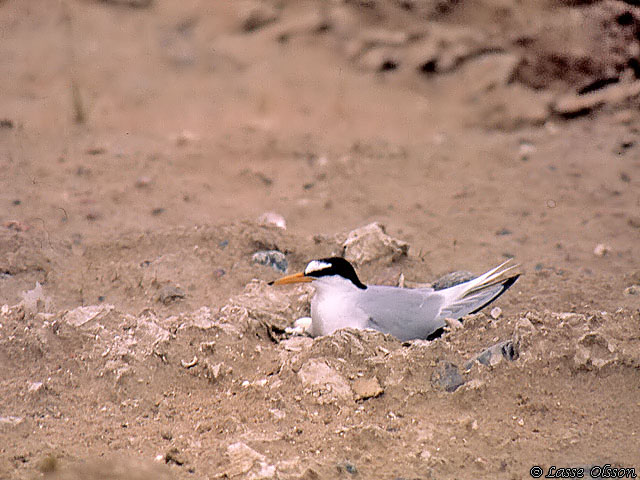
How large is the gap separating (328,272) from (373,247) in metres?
0.60

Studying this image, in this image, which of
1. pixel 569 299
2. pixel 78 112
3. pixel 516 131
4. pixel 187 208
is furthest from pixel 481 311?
pixel 78 112

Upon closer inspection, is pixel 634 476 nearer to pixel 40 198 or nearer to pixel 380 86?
pixel 40 198

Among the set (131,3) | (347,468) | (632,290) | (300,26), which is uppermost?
(131,3)

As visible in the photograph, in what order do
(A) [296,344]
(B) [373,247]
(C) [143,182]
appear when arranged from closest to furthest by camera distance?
1. (A) [296,344]
2. (B) [373,247]
3. (C) [143,182]

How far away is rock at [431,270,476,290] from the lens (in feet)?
12.9

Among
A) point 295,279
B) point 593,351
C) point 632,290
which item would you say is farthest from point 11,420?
point 632,290

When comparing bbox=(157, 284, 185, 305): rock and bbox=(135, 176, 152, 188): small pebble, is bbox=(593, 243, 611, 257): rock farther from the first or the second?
bbox=(135, 176, 152, 188): small pebble

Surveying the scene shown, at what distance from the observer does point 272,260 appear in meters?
4.20

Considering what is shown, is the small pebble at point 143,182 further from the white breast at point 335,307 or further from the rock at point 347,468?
the rock at point 347,468

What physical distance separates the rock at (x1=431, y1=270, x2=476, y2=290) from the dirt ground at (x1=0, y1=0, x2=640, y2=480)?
0.18 meters

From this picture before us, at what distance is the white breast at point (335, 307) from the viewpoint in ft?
11.6

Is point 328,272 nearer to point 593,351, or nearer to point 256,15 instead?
point 593,351

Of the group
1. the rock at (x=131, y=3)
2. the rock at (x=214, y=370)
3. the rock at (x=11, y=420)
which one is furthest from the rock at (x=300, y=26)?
the rock at (x=11, y=420)

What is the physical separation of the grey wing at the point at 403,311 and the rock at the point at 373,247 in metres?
0.52
